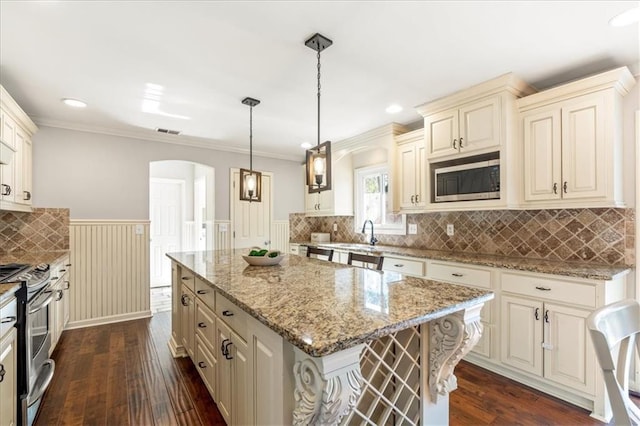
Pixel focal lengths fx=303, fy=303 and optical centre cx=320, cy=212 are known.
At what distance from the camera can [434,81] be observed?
2.49 metres

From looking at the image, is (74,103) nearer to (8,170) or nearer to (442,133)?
(8,170)

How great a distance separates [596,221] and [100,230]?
16.4 ft

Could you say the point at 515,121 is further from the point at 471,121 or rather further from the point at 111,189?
the point at 111,189

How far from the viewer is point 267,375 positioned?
116cm

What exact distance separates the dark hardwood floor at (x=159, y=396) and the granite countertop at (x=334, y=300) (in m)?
0.94

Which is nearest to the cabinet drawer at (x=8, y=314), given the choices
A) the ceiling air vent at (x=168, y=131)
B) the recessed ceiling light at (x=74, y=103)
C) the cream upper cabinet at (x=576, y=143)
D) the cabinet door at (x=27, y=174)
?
the cabinet door at (x=27, y=174)

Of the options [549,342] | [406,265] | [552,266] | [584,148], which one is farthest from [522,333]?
[584,148]

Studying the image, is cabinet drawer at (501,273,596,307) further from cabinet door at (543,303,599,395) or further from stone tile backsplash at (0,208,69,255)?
stone tile backsplash at (0,208,69,255)

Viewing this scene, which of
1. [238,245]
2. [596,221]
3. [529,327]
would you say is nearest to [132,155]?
[238,245]

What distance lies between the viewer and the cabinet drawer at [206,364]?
1910 millimetres

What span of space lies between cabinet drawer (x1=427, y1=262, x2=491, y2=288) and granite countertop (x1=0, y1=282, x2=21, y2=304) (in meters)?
2.90

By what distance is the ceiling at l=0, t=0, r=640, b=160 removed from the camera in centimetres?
165

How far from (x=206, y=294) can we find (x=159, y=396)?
0.89 meters

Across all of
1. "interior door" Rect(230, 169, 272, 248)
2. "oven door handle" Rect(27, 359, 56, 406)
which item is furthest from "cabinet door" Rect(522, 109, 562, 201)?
"oven door handle" Rect(27, 359, 56, 406)
